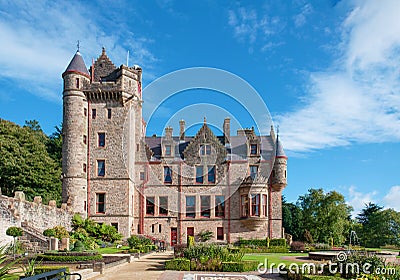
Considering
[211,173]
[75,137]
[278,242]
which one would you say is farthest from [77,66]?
[278,242]

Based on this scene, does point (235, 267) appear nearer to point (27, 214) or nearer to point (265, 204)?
point (27, 214)

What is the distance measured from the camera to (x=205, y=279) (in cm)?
1458

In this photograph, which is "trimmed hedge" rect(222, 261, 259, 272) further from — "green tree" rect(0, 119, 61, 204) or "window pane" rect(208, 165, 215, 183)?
"green tree" rect(0, 119, 61, 204)

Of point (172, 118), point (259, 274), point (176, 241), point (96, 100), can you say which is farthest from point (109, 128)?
point (259, 274)

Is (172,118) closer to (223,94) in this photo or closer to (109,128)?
(109,128)

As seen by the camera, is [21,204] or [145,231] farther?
[145,231]

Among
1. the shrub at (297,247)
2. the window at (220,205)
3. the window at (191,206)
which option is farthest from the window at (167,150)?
the shrub at (297,247)

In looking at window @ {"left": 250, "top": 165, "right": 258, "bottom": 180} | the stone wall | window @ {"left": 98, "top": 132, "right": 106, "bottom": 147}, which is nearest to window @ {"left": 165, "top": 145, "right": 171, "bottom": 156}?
window @ {"left": 98, "top": 132, "right": 106, "bottom": 147}

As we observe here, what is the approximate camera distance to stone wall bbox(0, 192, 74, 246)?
23.2m

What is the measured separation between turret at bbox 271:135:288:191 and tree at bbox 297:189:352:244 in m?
10.5

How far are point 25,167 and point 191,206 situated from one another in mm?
15736

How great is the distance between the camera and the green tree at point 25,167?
36.8 meters

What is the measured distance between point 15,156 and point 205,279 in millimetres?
29067

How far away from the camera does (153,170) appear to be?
1567 inches
